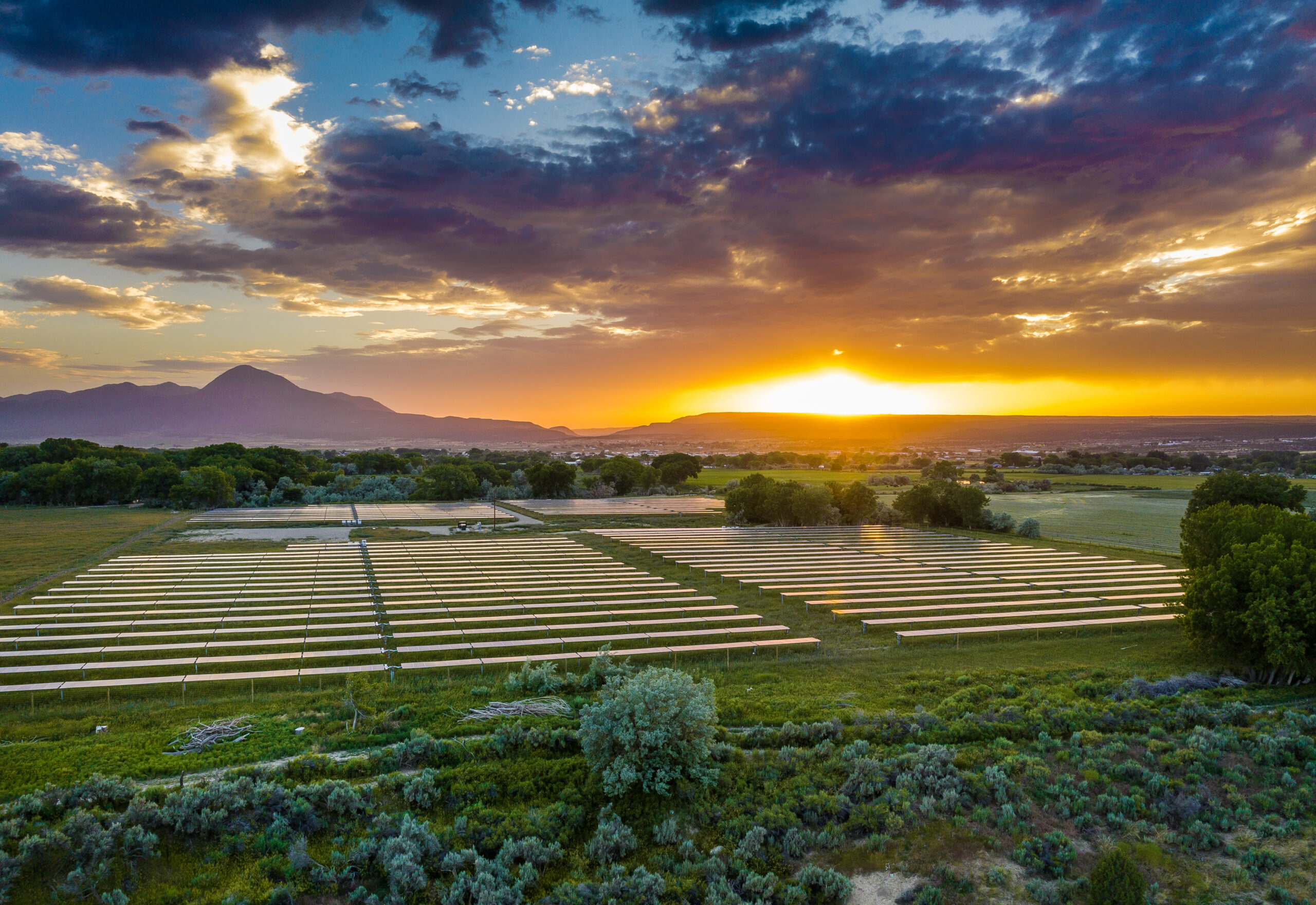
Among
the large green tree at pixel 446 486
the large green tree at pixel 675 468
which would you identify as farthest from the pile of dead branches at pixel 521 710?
the large green tree at pixel 675 468

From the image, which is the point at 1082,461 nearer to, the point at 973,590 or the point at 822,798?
the point at 973,590

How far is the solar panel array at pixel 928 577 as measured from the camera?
26.8 meters

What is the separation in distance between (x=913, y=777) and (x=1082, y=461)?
5861 inches

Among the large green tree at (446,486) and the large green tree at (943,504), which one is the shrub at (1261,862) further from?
the large green tree at (446,486)

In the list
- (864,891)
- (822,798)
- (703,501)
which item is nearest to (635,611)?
(822,798)

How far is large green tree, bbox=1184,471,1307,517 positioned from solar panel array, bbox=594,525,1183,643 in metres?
8.19

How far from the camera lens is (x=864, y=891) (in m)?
9.85

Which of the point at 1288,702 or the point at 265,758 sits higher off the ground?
the point at 265,758

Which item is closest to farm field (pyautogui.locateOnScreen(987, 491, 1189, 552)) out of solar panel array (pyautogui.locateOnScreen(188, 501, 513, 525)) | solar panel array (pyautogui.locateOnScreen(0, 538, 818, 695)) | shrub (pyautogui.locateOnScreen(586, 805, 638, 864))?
solar panel array (pyautogui.locateOnScreen(0, 538, 818, 695))

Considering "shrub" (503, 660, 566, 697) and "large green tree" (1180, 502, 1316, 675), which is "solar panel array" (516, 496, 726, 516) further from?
"large green tree" (1180, 502, 1316, 675)

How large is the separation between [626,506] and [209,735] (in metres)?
57.9

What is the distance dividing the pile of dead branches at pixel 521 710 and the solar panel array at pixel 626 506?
47.9m

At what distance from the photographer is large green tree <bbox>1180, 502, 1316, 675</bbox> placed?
59.3ft

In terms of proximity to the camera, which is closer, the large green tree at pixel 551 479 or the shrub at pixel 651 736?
the shrub at pixel 651 736
